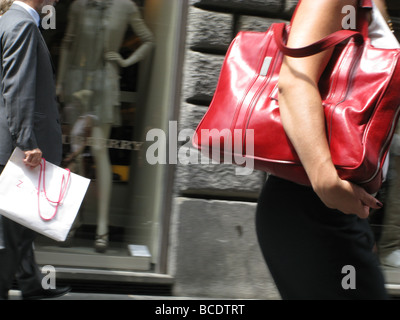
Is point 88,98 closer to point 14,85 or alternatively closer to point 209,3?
point 209,3

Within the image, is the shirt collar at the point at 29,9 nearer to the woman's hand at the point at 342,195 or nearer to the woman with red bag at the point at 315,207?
the woman with red bag at the point at 315,207

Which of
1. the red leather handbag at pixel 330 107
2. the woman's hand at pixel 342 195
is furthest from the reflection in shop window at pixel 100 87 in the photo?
the woman's hand at pixel 342 195

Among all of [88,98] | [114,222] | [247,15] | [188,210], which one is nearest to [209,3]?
[247,15]

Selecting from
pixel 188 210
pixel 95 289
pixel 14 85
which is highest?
pixel 14 85

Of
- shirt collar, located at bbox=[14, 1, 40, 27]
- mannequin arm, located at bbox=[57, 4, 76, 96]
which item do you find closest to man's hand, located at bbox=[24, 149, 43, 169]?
shirt collar, located at bbox=[14, 1, 40, 27]

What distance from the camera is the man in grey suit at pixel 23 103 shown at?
2967mm

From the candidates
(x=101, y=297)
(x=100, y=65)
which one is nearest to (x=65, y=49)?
(x=100, y=65)

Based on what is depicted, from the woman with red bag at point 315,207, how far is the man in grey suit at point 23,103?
1637 millimetres

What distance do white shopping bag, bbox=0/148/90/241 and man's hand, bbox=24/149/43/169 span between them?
3 cm

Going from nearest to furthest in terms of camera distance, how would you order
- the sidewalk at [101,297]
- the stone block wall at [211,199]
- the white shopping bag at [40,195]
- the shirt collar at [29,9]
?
the white shopping bag at [40,195], the shirt collar at [29,9], the sidewalk at [101,297], the stone block wall at [211,199]

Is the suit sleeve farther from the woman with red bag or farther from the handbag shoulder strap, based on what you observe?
the handbag shoulder strap
